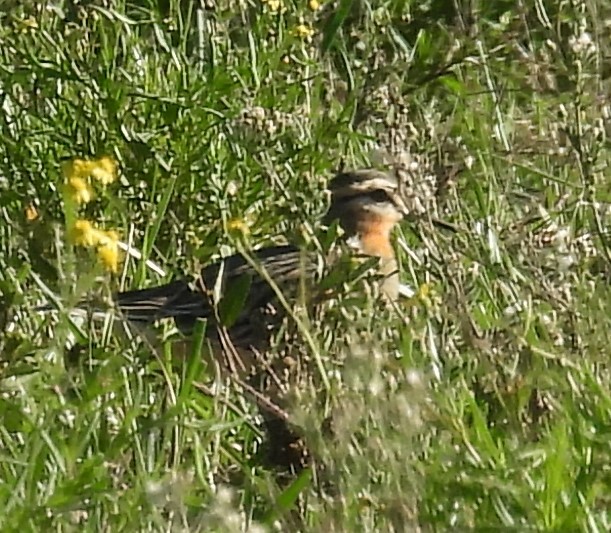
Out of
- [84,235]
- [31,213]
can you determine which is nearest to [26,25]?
[31,213]

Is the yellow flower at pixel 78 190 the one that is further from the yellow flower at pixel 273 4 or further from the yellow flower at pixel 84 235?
the yellow flower at pixel 273 4

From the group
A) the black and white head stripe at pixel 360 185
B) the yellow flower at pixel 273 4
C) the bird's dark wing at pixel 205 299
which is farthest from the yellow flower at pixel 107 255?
the yellow flower at pixel 273 4

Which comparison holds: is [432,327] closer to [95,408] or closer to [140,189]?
[95,408]

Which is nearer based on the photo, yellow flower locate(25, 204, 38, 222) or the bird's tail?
the bird's tail

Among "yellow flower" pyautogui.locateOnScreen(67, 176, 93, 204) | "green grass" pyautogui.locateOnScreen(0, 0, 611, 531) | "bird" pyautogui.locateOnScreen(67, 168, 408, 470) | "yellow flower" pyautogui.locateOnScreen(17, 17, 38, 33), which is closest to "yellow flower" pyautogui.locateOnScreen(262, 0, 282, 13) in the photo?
"green grass" pyautogui.locateOnScreen(0, 0, 611, 531)

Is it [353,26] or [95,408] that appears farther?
[353,26]

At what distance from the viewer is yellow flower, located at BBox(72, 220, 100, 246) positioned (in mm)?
4125

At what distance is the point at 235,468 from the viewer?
15.7 feet

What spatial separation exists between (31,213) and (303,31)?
1.22 metres

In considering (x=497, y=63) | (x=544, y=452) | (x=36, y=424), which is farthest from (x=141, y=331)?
(x=497, y=63)

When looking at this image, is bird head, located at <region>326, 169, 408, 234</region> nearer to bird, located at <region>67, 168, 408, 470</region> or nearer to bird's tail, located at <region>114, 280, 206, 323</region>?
bird, located at <region>67, 168, 408, 470</region>

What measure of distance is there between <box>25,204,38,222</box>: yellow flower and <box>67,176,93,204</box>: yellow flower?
1.14 metres

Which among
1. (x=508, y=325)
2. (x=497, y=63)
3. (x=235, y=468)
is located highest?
(x=497, y=63)

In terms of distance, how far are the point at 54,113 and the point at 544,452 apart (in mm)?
2682
